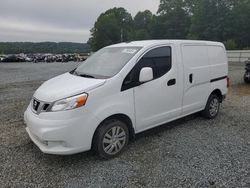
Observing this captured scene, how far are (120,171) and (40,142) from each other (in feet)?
3.95

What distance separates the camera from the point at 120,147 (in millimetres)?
3652

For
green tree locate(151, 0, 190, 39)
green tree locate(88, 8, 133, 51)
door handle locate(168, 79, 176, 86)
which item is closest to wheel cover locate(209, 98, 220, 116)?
door handle locate(168, 79, 176, 86)

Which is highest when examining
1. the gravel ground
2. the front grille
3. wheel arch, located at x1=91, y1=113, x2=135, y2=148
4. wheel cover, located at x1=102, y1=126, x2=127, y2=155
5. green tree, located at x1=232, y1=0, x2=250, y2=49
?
green tree, located at x1=232, y1=0, x2=250, y2=49

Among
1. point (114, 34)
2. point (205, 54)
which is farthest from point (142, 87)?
point (114, 34)

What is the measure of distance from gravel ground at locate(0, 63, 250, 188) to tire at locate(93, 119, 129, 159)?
0.13 m

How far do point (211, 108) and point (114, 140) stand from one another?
2.75 metres

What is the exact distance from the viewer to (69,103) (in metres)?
3.13

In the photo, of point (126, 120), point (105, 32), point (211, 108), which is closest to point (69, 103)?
point (126, 120)

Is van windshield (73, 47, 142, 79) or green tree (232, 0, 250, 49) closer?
van windshield (73, 47, 142, 79)

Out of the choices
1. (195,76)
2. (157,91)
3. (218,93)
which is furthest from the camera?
(218,93)

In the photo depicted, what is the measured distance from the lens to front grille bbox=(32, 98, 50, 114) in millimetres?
3244

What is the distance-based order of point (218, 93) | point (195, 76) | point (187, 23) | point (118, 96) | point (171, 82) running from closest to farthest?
1. point (118, 96)
2. point (171, 82)
3. point (195, 76)
4. point (218, 93)
5. point (187, 23)

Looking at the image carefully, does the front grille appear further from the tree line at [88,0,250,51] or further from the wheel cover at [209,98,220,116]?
the tree line at [88,0,250,51]

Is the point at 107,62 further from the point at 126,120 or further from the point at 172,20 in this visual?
the point at 172,20
